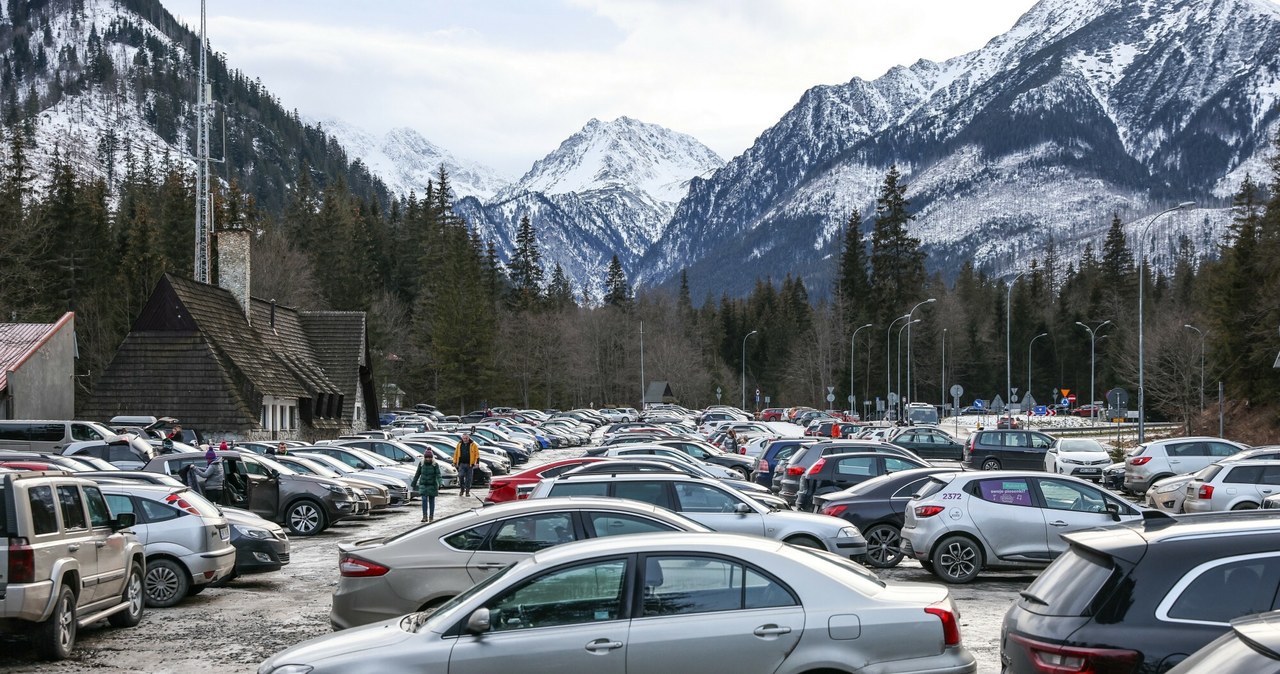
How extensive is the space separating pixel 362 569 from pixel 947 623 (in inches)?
217

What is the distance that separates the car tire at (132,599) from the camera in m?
12.9

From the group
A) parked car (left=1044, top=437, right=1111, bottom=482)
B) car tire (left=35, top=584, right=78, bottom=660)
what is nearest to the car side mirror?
car tire (left=35, top=584, right=78, bottom=660)

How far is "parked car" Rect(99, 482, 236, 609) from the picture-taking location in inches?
575

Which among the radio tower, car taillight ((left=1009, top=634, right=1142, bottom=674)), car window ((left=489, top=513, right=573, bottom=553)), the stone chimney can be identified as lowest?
car taillight ((left=1009, top=634, right=1142, bottom=674))

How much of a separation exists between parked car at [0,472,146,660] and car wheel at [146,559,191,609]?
1.73 meters

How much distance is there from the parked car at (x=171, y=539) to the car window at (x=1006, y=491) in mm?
10065

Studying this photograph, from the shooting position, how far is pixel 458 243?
333 ft

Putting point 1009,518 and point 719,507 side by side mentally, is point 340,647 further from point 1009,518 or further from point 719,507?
point 1009,518

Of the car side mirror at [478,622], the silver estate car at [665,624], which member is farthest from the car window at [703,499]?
the car side mirror at [478,622]

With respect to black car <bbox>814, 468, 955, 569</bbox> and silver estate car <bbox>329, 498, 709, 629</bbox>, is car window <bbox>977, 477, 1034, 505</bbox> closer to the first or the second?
black car <bbox>814, 468, 955, 569</bbox>

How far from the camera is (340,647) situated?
752cm

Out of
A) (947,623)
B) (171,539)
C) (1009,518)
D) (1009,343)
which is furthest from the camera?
(1009,343)

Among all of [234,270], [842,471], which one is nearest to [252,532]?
[842,471]

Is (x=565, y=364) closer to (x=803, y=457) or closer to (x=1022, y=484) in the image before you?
(x=803, y=457)
